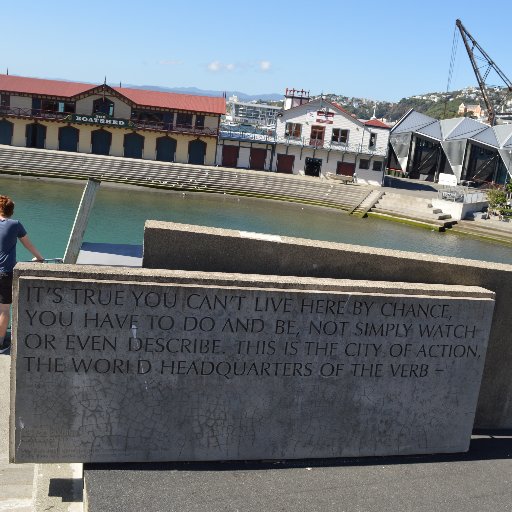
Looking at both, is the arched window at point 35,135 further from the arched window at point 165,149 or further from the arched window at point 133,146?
the arched window at point 165,149

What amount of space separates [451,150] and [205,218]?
31094mm

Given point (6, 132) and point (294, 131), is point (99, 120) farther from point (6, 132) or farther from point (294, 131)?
point (294, 131)

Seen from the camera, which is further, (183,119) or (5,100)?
(183,119)

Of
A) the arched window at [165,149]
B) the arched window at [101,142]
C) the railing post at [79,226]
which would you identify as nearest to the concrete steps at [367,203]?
the arched window at [165,149]

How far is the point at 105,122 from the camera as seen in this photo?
53969 mm

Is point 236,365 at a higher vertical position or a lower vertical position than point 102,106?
lower

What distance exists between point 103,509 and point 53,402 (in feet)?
4.63

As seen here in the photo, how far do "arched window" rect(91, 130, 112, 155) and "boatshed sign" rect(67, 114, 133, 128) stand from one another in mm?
1098

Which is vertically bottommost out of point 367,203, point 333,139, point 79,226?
point 367,203

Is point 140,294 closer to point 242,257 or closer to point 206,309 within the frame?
point 206,309

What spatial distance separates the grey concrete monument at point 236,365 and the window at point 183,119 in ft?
158

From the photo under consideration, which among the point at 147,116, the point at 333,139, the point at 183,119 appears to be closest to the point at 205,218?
the point at 183,119

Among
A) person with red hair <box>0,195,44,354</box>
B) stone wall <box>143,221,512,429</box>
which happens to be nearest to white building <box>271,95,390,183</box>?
stone wall <box>143,221,512,429</box>

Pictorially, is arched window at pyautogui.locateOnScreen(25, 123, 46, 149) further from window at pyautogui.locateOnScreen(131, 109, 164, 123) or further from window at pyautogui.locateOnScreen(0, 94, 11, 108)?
window at pyautogui.locateOnScreen(131, 109, 164, 123)
